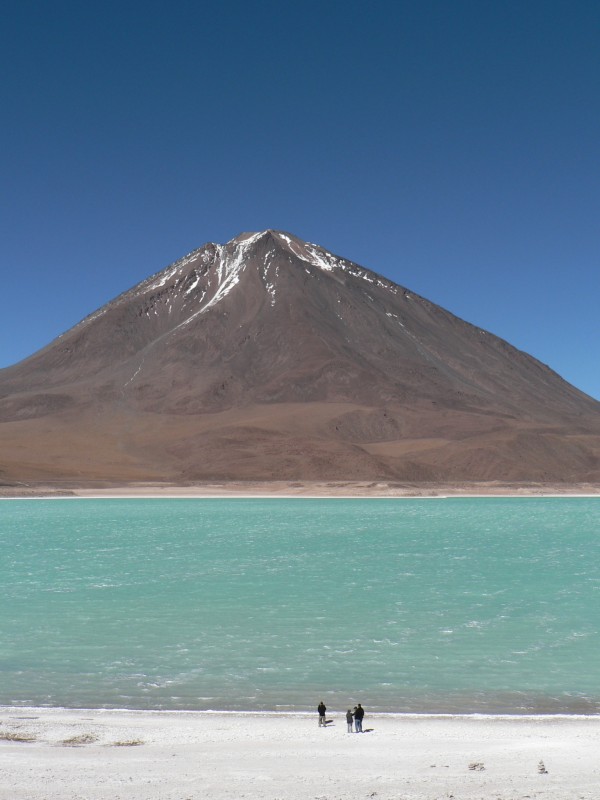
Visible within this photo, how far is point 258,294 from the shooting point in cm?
18788

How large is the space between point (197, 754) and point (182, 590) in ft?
50.0

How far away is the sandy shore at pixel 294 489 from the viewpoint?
8975 centimetres

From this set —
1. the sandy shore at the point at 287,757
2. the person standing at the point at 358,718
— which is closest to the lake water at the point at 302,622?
the sandy shore at the point at 287,757

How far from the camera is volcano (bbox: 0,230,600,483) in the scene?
108812mm

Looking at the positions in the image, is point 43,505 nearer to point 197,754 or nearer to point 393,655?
point 393,655

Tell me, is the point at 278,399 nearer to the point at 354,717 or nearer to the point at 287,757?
the point at 354,717

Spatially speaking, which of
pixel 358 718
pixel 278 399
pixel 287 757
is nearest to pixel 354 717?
pixel 358 718

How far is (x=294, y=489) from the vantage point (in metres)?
95.8

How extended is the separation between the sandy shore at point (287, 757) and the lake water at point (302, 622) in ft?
3.80

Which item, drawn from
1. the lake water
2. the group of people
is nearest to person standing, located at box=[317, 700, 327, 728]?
the group of people

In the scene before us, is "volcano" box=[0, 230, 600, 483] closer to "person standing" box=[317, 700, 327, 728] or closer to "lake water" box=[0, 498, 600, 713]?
"lake water" box=[0, 498, 600, 713]

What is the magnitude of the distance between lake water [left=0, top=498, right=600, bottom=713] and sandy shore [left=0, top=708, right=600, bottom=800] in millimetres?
1158

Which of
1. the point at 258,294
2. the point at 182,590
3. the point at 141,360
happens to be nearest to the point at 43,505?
the point at 182,590

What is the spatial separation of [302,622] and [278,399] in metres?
127
